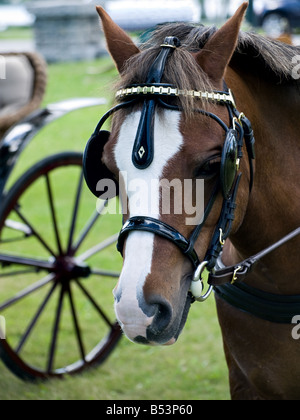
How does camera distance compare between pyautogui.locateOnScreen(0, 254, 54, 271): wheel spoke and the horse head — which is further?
pyautogui.locateOnScreen(0, 254, 54, 271): wheel spoke

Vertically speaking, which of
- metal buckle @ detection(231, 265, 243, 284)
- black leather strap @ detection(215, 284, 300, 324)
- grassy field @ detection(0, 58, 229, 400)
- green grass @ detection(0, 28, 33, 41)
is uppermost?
metal buckle @ detection(231, 265, 243, 284)

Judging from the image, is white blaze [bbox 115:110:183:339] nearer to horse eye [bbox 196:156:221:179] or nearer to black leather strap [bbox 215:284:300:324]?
horse eye [bbox 196:156:221:179]

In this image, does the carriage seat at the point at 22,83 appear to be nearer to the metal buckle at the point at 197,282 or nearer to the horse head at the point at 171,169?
the horse head at the point at 171,169

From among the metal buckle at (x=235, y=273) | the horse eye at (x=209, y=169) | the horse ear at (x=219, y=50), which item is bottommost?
the metal buckle at (x=235, y=273)

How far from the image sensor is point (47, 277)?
348 cm

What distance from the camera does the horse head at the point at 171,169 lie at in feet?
4.91

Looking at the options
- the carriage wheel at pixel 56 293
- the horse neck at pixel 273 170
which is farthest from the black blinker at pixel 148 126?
the carriage wheel at pixel 56 293

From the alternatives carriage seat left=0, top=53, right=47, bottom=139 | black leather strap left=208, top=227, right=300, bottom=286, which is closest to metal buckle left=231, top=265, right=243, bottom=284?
black leather strap left=208, top=227, right=300, bottom=286

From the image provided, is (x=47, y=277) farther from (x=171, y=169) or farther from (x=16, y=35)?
(x=16, y=35)

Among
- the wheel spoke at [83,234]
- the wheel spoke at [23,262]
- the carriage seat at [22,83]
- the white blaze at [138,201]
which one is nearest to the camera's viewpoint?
the white blaze at [138,201]

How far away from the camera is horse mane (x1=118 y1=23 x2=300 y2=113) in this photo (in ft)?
5.24

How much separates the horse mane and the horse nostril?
51cm

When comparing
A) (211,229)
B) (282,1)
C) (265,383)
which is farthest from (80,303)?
(282,1)

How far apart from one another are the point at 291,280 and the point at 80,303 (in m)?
2.86
